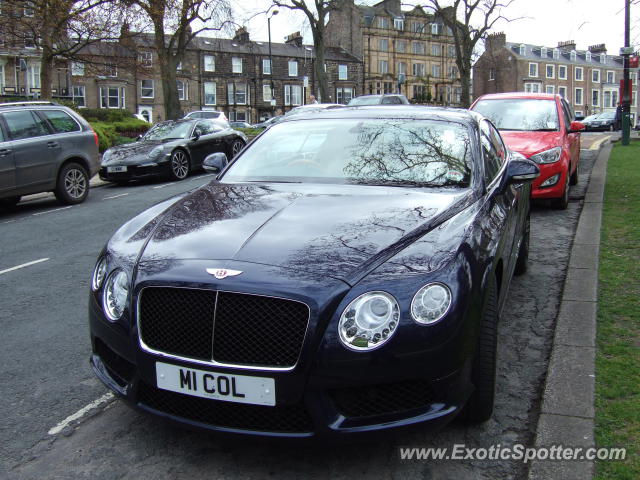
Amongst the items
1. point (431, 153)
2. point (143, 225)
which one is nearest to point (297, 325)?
point (143, 225)

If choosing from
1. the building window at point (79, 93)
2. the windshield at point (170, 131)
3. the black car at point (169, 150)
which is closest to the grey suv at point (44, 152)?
the black car at point (169, 150)

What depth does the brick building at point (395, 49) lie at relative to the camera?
78.2m

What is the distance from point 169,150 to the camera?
47.0 feet

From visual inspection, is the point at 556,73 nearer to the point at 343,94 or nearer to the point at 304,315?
the point at 343,94

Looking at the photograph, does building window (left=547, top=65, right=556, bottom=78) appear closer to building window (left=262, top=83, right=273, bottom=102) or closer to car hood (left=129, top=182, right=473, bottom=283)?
building window (left=262, top=83, right=273, bottom=102)

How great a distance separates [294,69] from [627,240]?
66.0m

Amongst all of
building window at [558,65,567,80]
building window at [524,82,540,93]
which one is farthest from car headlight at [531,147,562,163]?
building window at [558,65,567,80]

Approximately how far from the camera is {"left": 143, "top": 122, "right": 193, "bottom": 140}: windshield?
15.2 meters

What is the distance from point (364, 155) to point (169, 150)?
1105 cm

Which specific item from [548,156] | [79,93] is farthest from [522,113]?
[79,93]

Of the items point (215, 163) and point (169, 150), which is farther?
point (169, 150)

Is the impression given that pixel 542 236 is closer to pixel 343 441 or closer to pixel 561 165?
pixel 561 165

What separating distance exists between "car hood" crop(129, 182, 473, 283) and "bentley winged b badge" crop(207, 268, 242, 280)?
2.0 inches

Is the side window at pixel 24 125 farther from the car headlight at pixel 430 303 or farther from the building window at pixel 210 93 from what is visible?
the building window at pixel 210 93
